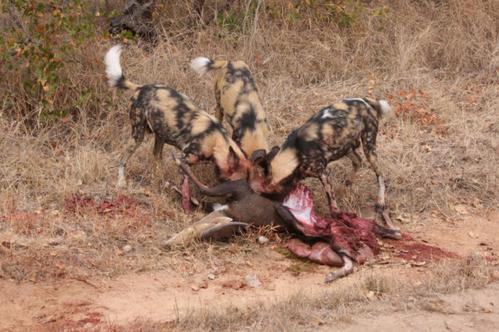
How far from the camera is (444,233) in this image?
5941 millimetres

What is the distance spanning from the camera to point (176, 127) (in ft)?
20.0

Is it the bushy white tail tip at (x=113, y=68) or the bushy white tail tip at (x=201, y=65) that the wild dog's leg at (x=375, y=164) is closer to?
the bushy white tail tip at (x=201, y=65)

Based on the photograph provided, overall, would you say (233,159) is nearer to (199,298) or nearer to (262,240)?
(262,240)

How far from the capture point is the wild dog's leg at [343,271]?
16.8 ft

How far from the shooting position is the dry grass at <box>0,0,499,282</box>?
5523 mm

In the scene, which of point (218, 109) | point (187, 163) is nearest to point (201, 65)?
point (218, 109)

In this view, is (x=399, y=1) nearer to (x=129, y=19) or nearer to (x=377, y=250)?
(x=129, y=19)

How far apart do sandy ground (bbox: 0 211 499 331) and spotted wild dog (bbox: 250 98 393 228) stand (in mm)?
516

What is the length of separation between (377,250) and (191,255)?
4.13 ft

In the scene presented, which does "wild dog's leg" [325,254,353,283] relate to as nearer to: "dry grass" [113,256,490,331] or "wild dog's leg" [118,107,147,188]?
"dry grass" [113,256,490,331]

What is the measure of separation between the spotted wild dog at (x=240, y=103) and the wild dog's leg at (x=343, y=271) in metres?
1.19

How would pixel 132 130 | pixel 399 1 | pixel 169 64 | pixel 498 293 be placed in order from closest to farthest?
pixel 498 293 < pixel 132 130 < pixel 169 64 < pixel 399 1

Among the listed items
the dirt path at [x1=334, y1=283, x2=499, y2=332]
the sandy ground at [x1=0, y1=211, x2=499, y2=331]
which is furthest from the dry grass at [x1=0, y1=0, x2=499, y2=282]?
the dirt path at [x1=334, y1=283, x2=499, y2=332]

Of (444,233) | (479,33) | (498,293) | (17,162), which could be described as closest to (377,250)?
(444,233)
